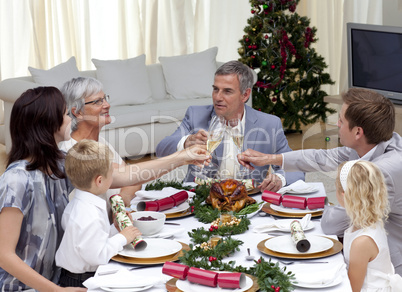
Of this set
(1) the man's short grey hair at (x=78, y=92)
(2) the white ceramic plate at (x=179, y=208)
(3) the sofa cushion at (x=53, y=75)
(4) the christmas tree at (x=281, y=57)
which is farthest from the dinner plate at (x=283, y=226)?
(4) the christmas tree at (x=281, y=57)

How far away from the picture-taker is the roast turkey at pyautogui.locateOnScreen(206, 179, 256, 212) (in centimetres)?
255

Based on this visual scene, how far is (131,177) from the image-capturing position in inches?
113

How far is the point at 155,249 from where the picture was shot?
7.16ft

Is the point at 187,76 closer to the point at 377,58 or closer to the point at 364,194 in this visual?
the point at 377,58

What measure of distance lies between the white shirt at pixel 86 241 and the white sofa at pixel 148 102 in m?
3.91

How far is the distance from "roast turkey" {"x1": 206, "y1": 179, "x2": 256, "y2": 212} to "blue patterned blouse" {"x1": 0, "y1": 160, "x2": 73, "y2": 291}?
2.09ft

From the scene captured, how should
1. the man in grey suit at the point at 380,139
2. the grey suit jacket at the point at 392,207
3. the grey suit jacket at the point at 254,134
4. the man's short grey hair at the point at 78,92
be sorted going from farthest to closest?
the grey suit jacket at the point at 254,134, the man's short grey hair at the point at 78,92, the man in grey suit at the point at 380,139, the grey suit jacket at the point at 392,207

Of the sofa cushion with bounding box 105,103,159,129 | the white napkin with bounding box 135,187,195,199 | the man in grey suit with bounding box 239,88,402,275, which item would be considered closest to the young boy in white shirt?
the white napkin with bounding box 135,187,195,199

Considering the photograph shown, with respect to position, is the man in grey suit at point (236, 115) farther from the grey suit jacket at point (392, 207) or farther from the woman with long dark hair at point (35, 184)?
the woman with long dark hair at point (35, 184)

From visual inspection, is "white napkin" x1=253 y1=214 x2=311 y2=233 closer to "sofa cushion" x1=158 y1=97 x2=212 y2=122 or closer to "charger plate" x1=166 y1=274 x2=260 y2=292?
"charger plate" x1=166 y1=274 x2=260 y2=292

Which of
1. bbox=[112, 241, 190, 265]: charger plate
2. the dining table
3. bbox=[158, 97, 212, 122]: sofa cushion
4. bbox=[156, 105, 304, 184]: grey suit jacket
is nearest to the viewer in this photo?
the dining table

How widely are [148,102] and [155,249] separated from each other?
479 cm

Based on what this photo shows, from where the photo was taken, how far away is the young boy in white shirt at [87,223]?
6.89ft

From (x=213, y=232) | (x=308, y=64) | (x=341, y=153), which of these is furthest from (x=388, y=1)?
(x=213, y=232)
